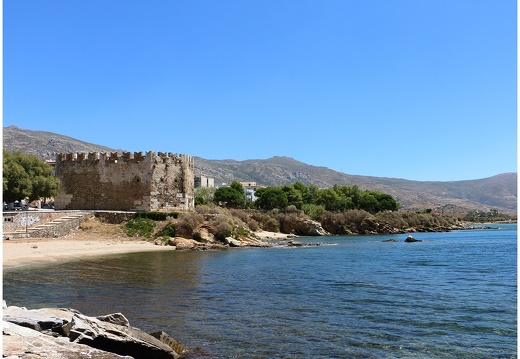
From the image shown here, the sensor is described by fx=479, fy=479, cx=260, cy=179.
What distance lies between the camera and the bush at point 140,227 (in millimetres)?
29578

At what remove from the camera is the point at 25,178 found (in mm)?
28844

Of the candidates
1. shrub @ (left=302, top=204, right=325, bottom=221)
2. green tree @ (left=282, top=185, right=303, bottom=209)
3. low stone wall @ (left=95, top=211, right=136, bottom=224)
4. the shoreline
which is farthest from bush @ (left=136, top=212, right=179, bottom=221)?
green tree @ (left=282, top=185, right=303, bottom=209)

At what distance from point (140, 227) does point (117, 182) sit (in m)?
5.19

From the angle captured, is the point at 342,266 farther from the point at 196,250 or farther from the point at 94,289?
the point at 94,289

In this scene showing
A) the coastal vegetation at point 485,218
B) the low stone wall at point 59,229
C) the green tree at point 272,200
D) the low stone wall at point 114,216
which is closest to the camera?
the low stone wall at point 59,229

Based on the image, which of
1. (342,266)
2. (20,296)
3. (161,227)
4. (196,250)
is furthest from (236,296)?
(161,227)

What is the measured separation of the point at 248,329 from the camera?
9219 mm

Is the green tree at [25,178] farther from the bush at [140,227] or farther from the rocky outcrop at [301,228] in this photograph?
the rocky outcrop at [301,228]

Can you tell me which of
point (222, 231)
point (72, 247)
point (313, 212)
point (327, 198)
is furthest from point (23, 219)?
point (327, 198)

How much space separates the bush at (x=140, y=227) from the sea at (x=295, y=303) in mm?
8553

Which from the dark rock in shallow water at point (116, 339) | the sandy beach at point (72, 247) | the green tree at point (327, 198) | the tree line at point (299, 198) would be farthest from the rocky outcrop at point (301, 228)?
the dark rock in shallow water at point (116, 339)

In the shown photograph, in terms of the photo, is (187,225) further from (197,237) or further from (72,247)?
(72,247)

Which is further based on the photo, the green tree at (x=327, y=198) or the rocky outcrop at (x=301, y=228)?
the green tree at (x=327, y=198)

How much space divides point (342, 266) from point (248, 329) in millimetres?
12410
